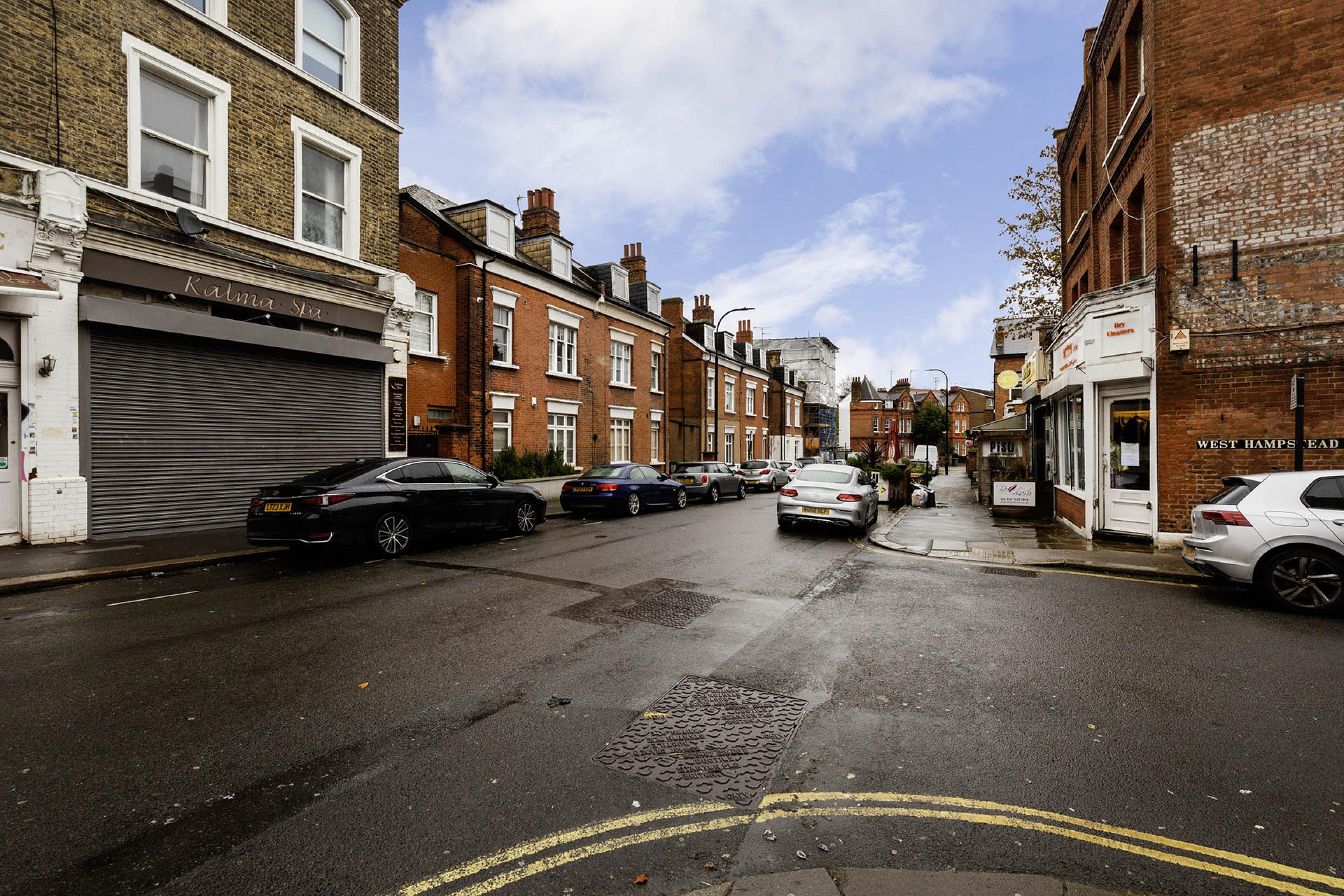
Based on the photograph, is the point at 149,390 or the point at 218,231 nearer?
the point at 149,390

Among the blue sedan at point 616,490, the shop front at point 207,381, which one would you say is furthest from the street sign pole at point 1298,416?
the shop front at point 207,381

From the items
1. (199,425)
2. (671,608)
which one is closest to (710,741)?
(671,608)

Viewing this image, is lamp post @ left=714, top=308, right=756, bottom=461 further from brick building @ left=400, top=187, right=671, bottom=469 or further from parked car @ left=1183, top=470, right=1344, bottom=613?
parked car @ left=1183, top=470, right=1344, bottom=613

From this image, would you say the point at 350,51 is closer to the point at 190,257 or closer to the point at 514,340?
the point at 190,257

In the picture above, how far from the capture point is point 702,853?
2.72 meters

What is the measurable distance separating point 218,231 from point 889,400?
8976 centimetres

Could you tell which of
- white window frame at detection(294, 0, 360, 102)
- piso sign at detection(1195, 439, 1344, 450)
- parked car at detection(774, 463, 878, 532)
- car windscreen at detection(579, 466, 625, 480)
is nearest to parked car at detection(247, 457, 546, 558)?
car windscreen at detection(579, 466, 625, 480)

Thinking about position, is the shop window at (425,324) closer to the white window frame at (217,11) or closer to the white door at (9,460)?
the white window frame at (217,11)

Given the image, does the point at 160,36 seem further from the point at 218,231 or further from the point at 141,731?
the point at 141,731

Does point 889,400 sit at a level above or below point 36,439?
above

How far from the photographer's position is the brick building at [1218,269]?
9.91 metres

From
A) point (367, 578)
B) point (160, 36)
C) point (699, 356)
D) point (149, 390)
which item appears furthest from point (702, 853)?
point (699, 356)

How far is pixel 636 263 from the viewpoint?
32.1 m

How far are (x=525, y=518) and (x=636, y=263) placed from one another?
21.9 meters
